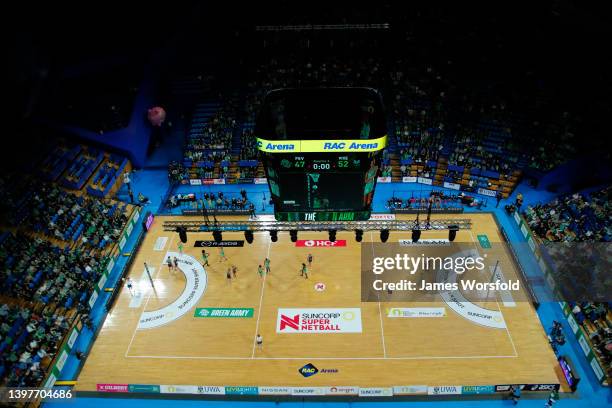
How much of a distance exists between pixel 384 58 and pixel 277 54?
27.5 feet

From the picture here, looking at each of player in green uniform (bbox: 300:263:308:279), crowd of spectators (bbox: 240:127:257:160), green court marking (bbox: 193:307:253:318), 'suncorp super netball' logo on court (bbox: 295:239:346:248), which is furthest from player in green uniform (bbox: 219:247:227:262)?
crowd of spectators (bbox: 240:127:257:160)

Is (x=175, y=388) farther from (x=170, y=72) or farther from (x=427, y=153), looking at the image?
(x=170, y=72)

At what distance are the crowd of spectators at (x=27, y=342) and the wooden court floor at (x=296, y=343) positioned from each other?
1640 mm

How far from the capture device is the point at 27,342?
1880 cm

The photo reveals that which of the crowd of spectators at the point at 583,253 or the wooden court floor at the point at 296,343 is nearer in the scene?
the wooden court floor at the point at 296,343

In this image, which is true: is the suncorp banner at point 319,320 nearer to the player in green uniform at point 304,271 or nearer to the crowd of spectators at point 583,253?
the player in green uniform at point 304,271

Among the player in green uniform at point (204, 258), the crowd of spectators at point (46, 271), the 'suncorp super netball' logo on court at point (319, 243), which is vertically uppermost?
the 'suncorp super netball' logo on court at point (319, 243)

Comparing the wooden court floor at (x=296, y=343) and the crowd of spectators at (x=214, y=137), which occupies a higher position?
the crowd of spectators at (x=214, y=137)

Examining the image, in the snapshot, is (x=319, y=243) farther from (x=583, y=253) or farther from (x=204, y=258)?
(x=583, y=253)

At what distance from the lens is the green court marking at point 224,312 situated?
2078 centimetres

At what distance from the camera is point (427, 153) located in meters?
31.0

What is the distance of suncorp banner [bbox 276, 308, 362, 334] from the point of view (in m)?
19.9

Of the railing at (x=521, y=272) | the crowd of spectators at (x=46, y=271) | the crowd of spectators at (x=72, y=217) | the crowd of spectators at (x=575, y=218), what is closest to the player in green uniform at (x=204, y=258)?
the crowd of spectators at (x=46, y=271)

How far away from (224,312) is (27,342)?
8.16m
